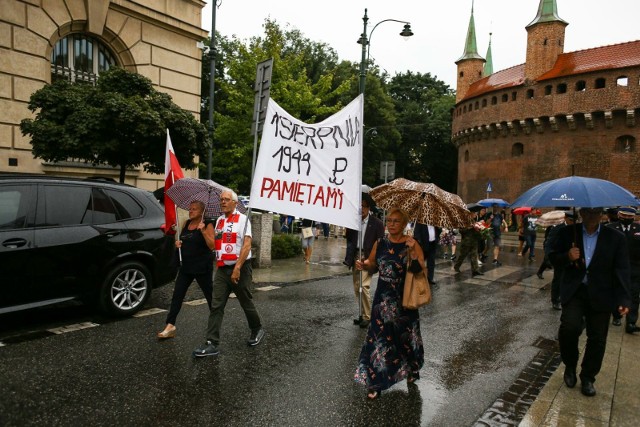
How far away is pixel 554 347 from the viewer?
20.5 feet

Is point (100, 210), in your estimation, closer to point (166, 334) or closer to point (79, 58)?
point (166, 334)

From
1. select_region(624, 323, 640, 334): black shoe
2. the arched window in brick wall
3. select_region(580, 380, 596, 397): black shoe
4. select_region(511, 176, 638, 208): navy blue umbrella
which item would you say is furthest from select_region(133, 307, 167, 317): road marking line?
the arched window in brick wall

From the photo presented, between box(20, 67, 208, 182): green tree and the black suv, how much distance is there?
3.33 meters

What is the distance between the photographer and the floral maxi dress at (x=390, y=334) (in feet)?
13.9

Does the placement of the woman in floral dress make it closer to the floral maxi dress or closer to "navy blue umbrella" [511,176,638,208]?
the floral maxi dress

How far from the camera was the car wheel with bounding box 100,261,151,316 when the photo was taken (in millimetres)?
6430

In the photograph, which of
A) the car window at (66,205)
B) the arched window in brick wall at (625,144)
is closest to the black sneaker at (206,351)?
the car window at (66,205)

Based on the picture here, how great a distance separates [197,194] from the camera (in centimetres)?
572

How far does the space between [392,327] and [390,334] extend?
65 mm

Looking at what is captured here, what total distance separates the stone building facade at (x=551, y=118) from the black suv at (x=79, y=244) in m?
37.7

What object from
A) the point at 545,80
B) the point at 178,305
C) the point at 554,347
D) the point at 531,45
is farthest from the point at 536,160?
the point at 178,305

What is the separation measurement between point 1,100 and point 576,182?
12663 millimetres

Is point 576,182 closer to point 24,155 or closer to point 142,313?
point 142,313

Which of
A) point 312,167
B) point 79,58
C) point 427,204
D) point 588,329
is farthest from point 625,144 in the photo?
point 427,204
